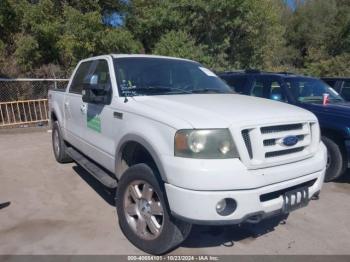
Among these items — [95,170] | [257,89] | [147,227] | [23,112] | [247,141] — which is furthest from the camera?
[23,112]

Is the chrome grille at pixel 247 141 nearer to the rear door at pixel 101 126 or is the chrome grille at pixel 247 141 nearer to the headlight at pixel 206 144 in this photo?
the headlight at pixel 206 144

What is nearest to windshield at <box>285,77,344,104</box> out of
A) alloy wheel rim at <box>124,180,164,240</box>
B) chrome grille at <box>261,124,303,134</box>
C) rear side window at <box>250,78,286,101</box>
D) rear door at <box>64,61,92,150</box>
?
rear side window at <box>250,78,286,101</box>

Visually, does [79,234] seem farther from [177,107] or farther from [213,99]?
[213,99]

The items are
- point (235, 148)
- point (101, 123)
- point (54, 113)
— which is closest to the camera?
point (235, 148)

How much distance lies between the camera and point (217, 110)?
10.7ft

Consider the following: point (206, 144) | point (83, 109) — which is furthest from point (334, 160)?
point (83, 109)

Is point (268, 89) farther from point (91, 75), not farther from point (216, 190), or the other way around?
point (216, 190)

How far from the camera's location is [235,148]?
9.63ft

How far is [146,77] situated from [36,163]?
3774 mm

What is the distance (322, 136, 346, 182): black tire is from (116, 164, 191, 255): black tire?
135 inches

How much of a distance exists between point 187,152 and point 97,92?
5.68 feet

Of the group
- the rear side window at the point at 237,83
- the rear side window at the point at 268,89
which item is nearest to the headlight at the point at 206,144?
the rear side window at the point at 268,89

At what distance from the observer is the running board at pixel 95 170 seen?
4086 mm

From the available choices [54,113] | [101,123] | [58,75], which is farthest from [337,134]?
[58,75]
